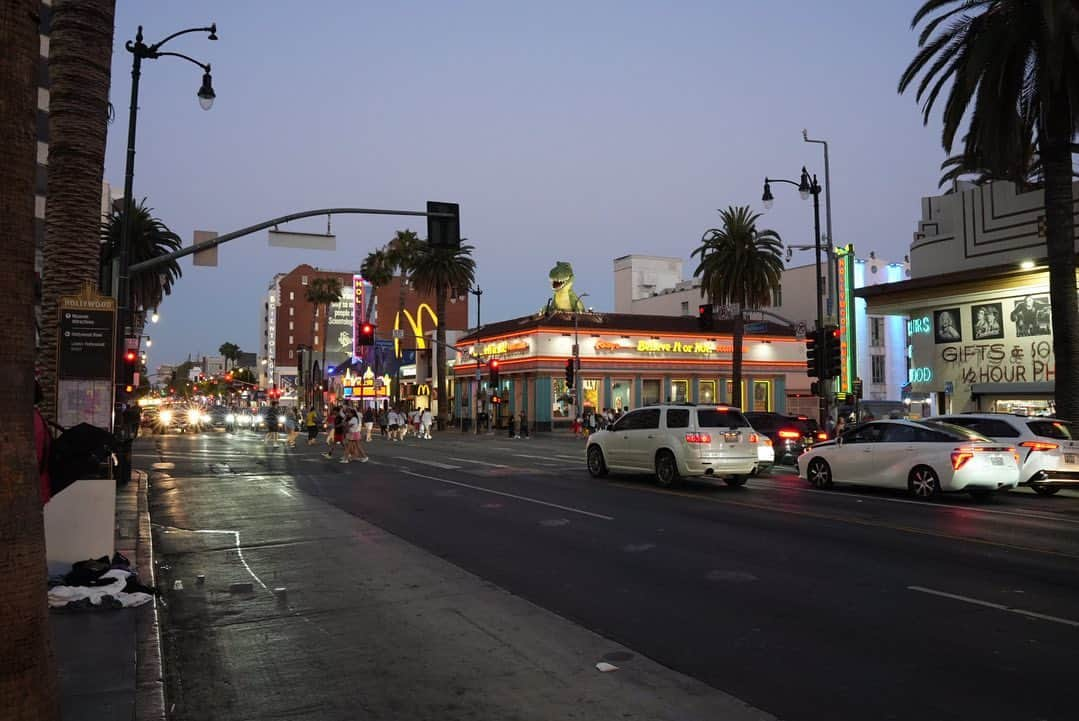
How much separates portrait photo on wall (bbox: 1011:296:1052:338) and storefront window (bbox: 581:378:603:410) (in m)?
37.2

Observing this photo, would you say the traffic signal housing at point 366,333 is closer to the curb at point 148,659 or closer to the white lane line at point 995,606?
the curb at point 148,659

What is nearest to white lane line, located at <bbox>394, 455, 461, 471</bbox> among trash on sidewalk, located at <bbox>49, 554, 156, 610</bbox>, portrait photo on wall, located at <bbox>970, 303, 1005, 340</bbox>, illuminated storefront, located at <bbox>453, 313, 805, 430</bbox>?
trash on sidewalk, located at <bbox>49, 554, 156, 610</bbox>

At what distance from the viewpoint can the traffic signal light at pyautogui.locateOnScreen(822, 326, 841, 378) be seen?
26.3m

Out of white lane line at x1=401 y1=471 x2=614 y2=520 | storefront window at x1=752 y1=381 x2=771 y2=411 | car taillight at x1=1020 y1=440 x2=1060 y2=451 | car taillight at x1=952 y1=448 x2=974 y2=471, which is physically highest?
storefront window at x1=752 y1=381 x2=771 y2=411

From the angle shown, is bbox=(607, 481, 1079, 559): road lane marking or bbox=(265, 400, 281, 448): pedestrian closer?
bbox=(607, 481, 1079, 559): road lane marking

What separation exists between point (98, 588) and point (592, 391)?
56.9 m

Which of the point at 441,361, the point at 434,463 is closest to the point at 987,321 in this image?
the point at 434,463

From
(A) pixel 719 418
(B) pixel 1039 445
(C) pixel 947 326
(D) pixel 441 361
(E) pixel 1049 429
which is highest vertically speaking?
(D) pixel 441 361

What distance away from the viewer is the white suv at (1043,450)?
56.0 ft

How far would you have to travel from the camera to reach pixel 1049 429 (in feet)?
58.1

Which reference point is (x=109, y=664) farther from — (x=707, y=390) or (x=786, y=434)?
(x=707, y=390)

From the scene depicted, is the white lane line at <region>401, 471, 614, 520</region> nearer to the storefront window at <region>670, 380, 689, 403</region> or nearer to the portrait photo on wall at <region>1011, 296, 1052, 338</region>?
the portrait photo on wall at <region>1011, 296, 1052, 338</region>

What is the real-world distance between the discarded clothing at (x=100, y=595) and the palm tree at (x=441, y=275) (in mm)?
56134

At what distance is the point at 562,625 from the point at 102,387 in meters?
6.70
